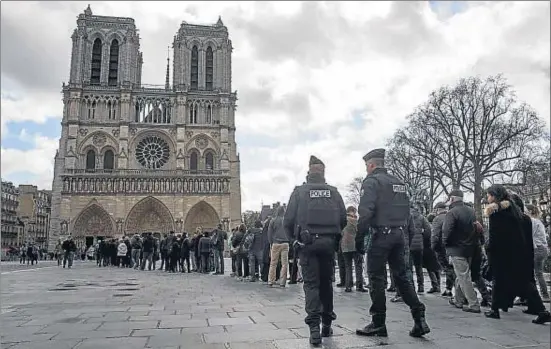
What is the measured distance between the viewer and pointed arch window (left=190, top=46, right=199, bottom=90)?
177 feet

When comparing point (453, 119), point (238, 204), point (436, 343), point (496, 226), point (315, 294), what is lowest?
point (436, 343)

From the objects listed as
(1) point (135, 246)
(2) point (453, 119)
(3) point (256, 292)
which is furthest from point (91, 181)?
(3) point (256, 292)

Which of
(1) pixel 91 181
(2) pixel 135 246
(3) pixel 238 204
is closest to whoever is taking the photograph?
(2) pixel 135 246

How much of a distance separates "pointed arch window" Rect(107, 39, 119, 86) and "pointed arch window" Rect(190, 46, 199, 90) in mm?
8362

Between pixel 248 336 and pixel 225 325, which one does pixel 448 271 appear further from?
pixel 248 336

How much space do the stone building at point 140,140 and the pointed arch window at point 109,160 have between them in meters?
0.11

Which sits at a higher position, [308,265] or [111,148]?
[111,148]

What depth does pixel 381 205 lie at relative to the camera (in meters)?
4.94

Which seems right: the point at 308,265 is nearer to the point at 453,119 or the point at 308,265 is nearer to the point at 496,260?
the point at 496,260

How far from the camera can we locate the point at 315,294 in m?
4.68

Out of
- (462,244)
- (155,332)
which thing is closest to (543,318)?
(462,244)

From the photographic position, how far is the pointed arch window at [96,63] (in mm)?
52469

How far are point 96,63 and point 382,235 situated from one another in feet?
177

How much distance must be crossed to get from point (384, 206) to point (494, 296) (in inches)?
90.1
